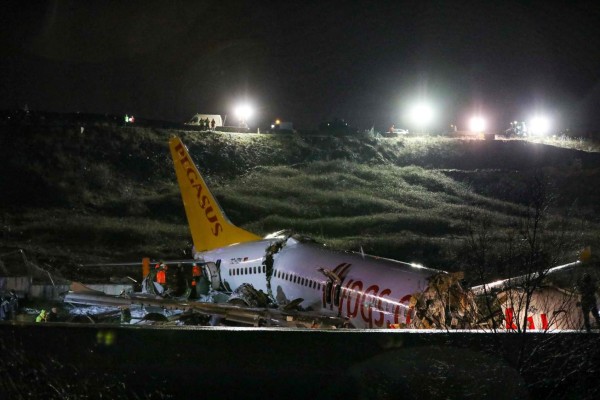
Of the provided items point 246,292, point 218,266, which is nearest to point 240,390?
point 246,292

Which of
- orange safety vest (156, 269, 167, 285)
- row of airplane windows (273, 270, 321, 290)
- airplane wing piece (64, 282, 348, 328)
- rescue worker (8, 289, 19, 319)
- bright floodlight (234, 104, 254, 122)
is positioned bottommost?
rescue worker (8, 289, 19, 319)

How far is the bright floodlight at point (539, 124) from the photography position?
12043 cm

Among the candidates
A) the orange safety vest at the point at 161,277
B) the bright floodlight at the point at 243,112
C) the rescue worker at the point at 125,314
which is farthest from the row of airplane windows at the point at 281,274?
the bright floodlight at the point at 243,112

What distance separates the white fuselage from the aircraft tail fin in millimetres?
1098

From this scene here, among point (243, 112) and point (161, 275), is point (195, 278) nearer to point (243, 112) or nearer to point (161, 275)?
point (161, 275)

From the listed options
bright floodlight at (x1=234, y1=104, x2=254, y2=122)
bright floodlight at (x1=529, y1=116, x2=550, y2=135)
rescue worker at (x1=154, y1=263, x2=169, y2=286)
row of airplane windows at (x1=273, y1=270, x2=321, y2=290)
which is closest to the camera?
row of airplane windows at (x1=273, y1=270, x2=321, y2=290)

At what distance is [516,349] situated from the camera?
8.51 metres

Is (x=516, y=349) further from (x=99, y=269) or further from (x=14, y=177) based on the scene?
(x=14, y=177)

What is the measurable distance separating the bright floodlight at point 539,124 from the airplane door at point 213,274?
96191 millimetres

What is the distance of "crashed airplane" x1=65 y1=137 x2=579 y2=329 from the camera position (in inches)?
730

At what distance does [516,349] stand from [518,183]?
7270cm

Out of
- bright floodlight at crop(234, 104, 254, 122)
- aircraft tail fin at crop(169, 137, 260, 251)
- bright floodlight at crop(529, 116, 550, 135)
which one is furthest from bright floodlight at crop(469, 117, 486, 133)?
aircraft tail fin at crop(169, 137, 260, 251)

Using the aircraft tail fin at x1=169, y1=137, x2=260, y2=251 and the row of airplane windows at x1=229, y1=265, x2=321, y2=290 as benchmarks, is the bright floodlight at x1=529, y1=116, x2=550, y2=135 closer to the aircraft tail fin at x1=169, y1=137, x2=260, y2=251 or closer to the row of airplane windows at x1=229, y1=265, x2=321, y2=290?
the aircraft tail fin at x1=169, y1=137, x2=260, y2=251

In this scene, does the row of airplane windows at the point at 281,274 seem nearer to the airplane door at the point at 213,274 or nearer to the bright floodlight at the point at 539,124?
the airplane door at the point at 213,274
